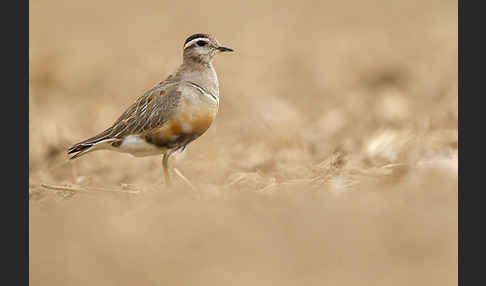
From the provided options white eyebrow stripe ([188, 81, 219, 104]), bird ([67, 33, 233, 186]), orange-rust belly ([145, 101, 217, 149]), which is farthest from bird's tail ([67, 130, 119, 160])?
white eyebrow stripe ([188, 81, 219, 104])

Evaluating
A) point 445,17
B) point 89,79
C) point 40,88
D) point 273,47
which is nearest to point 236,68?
point 273,47

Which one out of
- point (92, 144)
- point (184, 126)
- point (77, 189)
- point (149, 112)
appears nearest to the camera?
point (184, 126)

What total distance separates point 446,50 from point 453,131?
542 cm

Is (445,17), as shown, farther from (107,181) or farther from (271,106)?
(107,181)

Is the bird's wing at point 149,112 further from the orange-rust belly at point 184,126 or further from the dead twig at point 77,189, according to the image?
the dead twig at point 77,189

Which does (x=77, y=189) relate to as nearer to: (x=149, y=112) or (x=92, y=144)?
(x=92, y=144)

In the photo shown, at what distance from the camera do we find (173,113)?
8.37m

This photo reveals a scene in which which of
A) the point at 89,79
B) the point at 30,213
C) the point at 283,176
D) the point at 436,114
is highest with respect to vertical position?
the point at 89,79

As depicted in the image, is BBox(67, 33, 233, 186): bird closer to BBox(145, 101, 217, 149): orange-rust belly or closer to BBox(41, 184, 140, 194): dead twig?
BBox(145, 101, 217, 149): orange-rust belly

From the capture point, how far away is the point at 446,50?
15875 mm

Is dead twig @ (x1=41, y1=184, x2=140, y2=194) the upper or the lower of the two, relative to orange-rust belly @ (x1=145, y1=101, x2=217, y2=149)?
lower

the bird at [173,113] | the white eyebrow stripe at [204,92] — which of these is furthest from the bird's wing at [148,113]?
the white eyebrow stripe at [204,92]

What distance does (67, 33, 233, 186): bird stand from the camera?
27.5 feet

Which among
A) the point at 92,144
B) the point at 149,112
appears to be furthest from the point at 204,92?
the point at 92,144
